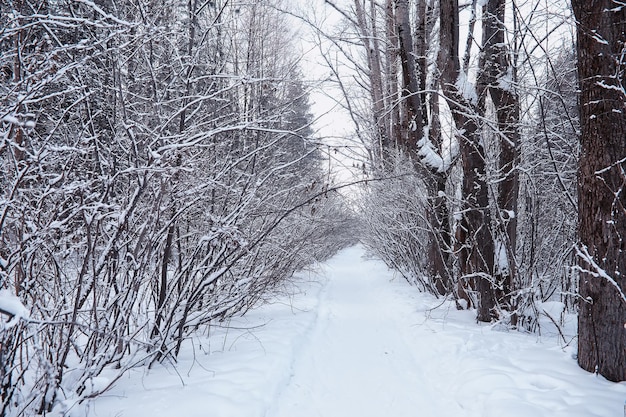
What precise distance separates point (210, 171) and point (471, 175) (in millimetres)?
3551

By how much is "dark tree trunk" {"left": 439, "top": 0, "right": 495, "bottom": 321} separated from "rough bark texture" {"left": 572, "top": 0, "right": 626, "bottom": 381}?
1.97 metres

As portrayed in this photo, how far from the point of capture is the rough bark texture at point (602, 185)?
119 inches

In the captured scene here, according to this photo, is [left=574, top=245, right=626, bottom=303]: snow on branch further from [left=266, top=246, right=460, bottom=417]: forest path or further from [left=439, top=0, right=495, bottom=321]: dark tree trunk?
[left=439, top=0, right=495, bottom=321]: dark tree trunk

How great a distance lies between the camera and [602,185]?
3.12 m

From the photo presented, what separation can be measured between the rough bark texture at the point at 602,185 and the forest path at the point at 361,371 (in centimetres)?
127

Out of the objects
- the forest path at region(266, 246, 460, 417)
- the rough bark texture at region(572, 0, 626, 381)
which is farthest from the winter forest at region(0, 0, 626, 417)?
the forest path at region(266, 246, 460, 417)

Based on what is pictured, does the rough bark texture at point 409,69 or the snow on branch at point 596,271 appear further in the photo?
the rough bark texture at point 409,69

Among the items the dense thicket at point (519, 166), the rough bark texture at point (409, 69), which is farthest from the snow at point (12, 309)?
the rough bark texture at point (409, 69)

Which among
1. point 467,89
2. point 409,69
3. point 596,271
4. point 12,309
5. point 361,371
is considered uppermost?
point 409,69

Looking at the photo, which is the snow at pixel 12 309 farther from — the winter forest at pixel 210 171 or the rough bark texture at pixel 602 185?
the rough bark texture at pixel 602 185

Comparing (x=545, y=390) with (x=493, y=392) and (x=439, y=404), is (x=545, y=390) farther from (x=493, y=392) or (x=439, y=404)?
(x=439, y=404)

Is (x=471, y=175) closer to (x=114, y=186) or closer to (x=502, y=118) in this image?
(x=502, y=118)

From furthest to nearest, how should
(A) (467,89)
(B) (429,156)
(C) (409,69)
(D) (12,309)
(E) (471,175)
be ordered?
1. (C) (409,69)
2. (B) (429,156)
3. (E) (471,175)
4. (A) (467,89)
5. (D) (12,309)

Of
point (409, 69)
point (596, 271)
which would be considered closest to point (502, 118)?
point (596, 271)
